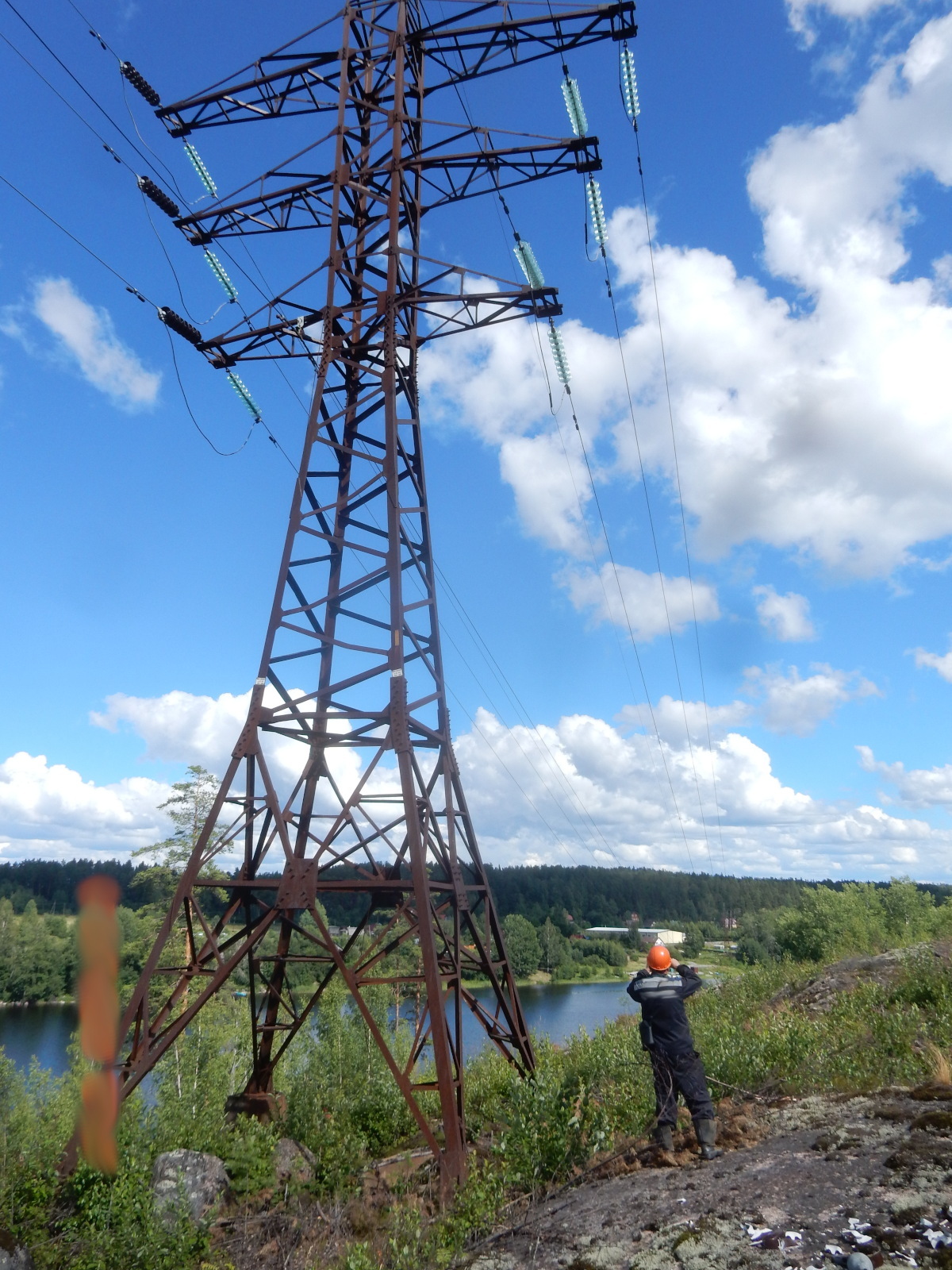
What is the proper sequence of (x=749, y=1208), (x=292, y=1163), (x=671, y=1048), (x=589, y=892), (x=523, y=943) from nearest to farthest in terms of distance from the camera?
(x=749, y=1208)
(x=671, y=1048)
(x=292, y=1163)
(x=523, y=943)
(x=589, y=892)

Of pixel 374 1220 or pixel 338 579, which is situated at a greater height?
pixel 338 579

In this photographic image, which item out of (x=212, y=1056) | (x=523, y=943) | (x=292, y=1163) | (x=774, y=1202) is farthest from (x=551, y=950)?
(x=774, y=1202)

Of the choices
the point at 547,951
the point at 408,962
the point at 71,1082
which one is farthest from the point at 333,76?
the point at 547,951

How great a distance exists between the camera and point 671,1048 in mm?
7055

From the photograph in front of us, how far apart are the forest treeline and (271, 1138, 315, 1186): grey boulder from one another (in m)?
106

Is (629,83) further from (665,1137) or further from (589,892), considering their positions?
(589,892)

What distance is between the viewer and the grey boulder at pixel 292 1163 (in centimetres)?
910

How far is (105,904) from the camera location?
26.4 m

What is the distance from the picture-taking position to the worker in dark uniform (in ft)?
22.7

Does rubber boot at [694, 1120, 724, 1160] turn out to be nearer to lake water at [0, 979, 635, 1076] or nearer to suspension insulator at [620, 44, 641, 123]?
suspension insulator at [620, 44, 641, 123]

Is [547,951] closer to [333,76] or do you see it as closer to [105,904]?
[105,904]

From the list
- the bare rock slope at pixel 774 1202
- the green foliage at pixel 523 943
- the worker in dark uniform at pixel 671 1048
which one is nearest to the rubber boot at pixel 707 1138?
the worker in dark uniform at pixel 671 1048

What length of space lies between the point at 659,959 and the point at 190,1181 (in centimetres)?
580

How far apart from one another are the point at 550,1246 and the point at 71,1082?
27.3 metres
